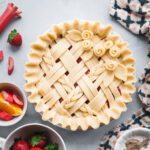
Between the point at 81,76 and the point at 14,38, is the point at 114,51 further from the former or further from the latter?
the point at 14,38

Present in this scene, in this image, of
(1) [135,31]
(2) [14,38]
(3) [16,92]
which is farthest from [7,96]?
(1) [135,31]

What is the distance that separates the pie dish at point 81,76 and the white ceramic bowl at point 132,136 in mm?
123

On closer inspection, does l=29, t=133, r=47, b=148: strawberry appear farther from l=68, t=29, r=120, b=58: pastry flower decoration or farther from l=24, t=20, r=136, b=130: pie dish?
l=68, t=29, r=120, b=58: pastry flower decoration

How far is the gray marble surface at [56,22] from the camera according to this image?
1729mm

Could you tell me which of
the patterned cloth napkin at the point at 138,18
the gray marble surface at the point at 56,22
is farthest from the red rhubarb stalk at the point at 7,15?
the patterned cloth napkin at the point at 138,18

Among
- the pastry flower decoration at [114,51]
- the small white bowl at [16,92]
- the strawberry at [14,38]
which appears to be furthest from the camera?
the strawberry at [14,38]

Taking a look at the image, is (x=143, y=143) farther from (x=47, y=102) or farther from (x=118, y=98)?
(x=47, y=102)

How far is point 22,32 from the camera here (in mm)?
1782

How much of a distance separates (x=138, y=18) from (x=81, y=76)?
1.64 feet

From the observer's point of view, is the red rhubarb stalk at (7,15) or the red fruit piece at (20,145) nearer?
the red fruit piece at (20,145)

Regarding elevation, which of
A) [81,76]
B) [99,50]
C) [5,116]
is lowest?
[5,116]

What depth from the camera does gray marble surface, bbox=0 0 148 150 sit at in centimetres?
173

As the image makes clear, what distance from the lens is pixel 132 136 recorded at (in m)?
1.59

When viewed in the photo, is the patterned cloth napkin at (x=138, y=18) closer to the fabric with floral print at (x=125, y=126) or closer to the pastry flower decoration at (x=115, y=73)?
the fabric with floral print at (x=125, y=126)
